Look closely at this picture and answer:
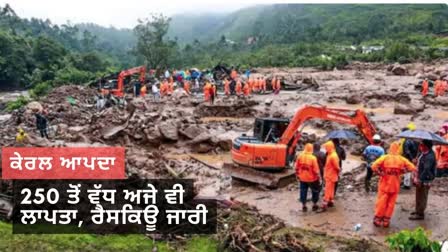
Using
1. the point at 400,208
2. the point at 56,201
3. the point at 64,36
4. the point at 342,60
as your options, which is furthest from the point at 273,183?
the point at 64,36

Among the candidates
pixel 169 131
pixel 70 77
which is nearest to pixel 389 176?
pixel 169 131

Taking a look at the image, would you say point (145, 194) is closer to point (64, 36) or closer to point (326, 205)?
point (326, 205)

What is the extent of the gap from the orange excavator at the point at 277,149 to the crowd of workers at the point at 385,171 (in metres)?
0.79

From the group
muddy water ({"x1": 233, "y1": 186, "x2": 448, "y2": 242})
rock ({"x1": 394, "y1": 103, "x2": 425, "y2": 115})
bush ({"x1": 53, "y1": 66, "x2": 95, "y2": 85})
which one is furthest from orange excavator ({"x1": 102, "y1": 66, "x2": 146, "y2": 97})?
muddy water ({"x1": 233, "y1": 186, "x2": 448, "y2": 242})

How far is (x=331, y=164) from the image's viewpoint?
37.4 ft

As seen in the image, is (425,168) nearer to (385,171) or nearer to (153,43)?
(385,171)

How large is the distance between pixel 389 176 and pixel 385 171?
11cm

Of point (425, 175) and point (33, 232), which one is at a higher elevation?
point (425, 175)

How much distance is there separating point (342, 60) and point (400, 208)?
4681 centimetres

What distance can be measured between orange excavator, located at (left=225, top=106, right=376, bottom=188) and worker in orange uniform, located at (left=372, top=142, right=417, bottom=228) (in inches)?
130

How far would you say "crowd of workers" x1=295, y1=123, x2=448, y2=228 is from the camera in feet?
33.4

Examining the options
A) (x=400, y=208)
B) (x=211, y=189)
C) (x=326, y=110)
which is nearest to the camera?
(x=400, y=208)

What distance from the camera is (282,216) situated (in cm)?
1197

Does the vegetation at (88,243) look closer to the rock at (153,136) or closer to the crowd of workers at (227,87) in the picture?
the rock at (153,136)
